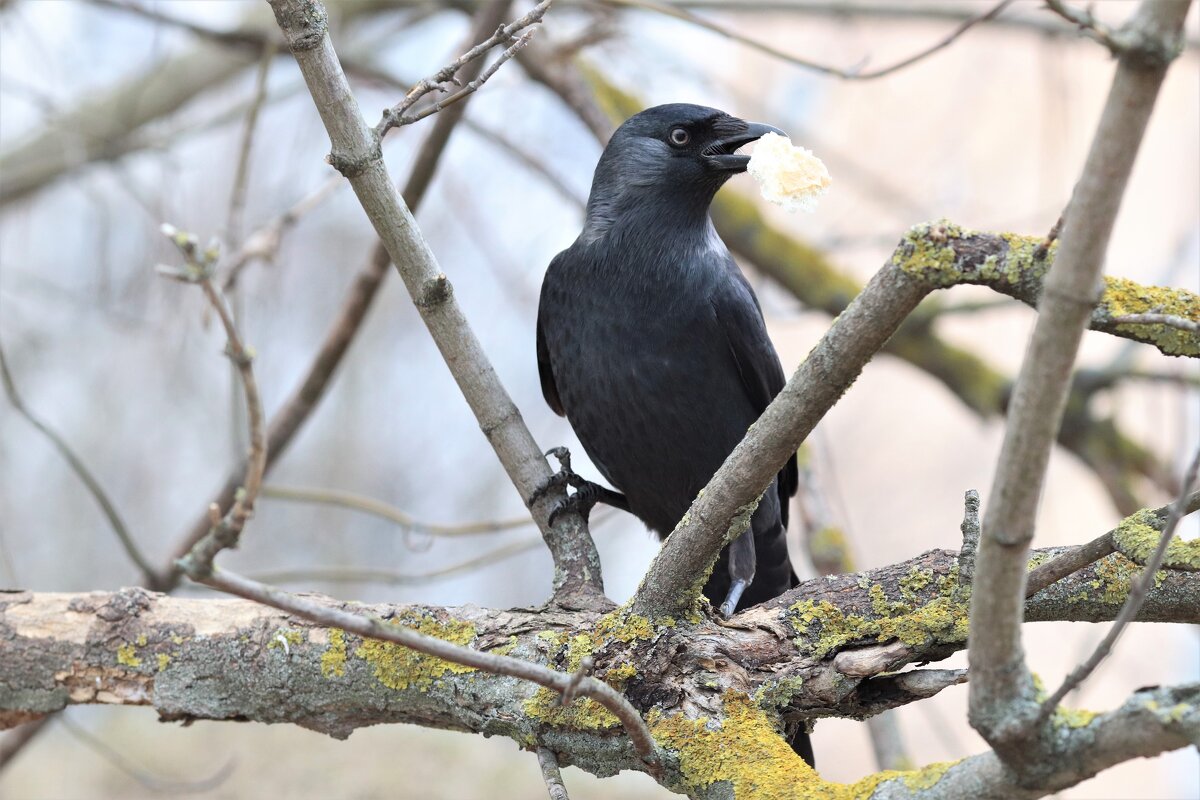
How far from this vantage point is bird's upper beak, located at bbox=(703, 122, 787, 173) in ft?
10.9

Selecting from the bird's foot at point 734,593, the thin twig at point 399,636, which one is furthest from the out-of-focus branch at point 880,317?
the bird's foot at point 734,593

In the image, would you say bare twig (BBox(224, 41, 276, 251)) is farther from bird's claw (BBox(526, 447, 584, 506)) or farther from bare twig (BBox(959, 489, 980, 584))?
bare twig (BBox(959, 489, 980, 584))

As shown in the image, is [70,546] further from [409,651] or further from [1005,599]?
[1005,599]

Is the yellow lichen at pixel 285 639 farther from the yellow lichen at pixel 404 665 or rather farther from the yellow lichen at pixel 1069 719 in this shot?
the yellow lichen at pixel 1069 719

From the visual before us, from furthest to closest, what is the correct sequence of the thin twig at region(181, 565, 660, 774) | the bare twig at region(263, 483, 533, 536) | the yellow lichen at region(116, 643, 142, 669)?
1. the bare twig at region(263, 483, 533, 536)
2. the yellow lichen at region(116, 643, 142, 669)
3. the thin twig at region(181, 565, 660, 774)

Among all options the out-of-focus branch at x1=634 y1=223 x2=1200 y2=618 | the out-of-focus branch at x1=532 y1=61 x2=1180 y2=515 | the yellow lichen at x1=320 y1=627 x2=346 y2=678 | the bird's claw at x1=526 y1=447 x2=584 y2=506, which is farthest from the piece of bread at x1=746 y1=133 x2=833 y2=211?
the out-of-focus branch at x1=532 y1=61 x2=1180 y2=515

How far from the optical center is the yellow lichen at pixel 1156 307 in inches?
70.7

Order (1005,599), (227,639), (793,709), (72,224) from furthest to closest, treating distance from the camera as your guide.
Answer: (72,224) < (227,639) < (793,709) < (1005,599)

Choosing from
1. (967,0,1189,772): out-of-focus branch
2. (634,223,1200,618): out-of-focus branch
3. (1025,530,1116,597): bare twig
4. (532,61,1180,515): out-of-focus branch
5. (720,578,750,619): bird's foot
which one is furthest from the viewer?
(532,61,1180,515): out-of-focus branch

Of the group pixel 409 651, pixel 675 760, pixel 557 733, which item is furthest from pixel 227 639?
pixel 675 760

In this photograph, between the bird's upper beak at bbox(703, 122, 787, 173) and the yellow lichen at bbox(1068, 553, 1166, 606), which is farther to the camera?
the bird's upper beak at bbox(703, 122, 787, 173)

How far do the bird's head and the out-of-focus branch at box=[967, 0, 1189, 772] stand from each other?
2246 mm

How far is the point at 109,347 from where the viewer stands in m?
8.52

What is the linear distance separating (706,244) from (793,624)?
154cm
